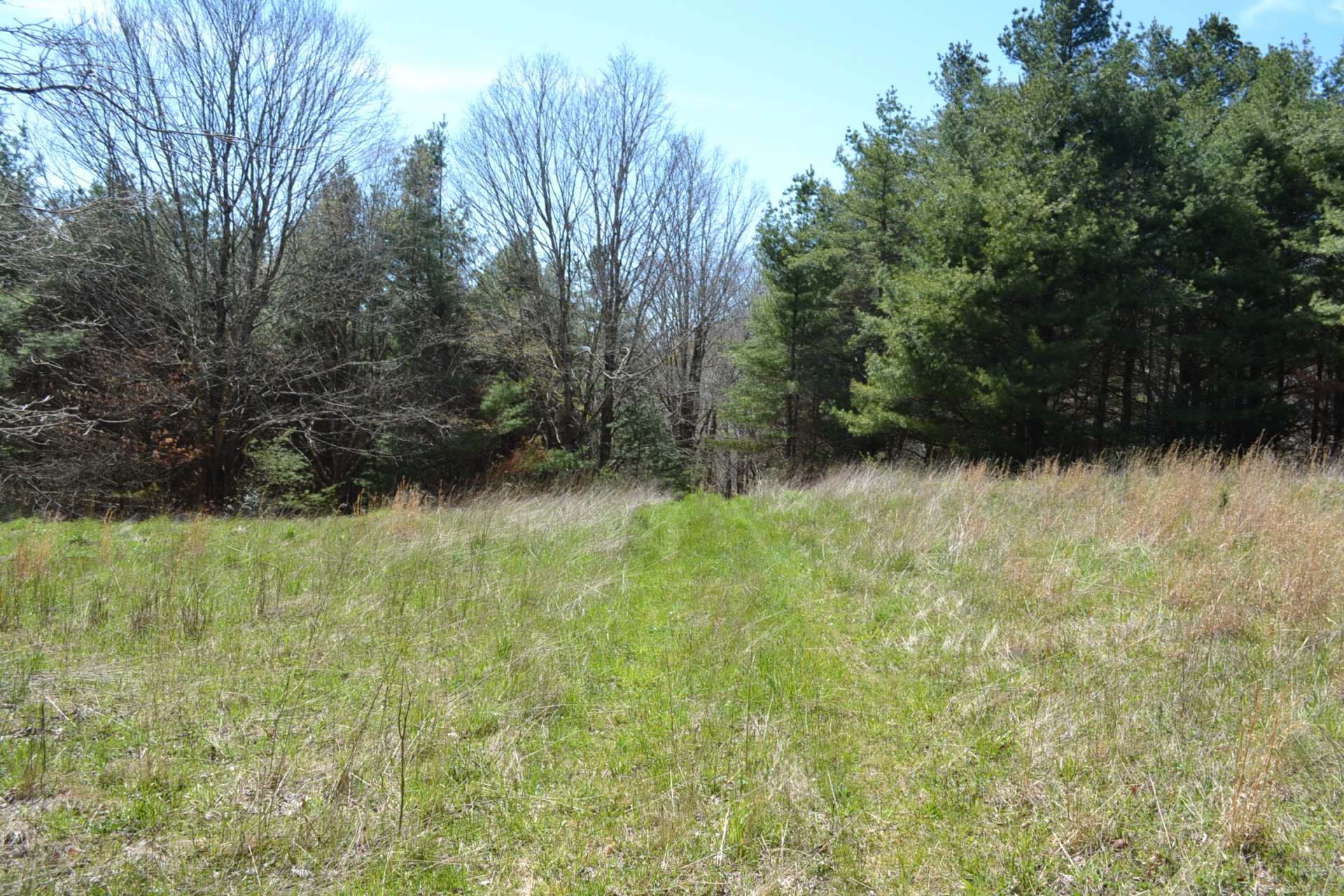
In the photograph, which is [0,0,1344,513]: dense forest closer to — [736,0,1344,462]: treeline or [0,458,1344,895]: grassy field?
[736,0,1344,462]: treeline

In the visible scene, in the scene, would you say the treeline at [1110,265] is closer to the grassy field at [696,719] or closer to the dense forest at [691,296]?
the dense forest at [691,296]

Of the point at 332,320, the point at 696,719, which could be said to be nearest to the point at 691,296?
the point at 332,320

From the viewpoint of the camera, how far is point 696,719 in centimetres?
399

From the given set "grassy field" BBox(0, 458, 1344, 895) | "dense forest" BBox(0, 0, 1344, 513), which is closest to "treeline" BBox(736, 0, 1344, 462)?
"dense forest" BBox(0, 0, 1344, 513)

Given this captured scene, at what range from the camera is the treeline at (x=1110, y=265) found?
1700 centimetres

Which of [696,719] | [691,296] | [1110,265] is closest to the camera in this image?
[696,719]

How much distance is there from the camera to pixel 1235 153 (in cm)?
1797

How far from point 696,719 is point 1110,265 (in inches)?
739

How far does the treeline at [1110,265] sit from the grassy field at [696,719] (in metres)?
10.9

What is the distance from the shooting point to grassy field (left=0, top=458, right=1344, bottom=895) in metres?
2.71

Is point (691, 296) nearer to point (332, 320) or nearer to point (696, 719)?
point (332, 320)

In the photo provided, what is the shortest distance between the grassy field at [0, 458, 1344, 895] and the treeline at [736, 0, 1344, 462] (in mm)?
10924

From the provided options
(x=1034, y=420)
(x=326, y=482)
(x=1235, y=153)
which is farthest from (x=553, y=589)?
(x=1235, y=153)

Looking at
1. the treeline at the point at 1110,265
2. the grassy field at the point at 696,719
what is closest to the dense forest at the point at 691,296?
the treeline at the point at 1110,265
